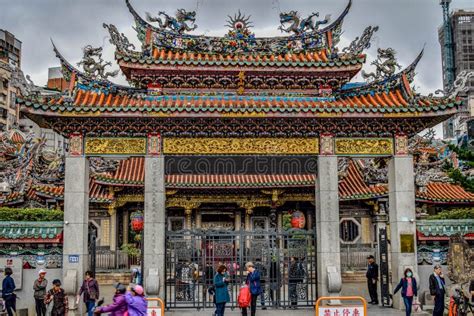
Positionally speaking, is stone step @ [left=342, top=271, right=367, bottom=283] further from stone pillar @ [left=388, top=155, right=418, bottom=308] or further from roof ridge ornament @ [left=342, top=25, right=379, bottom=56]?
roof ridge ornament @ [left=342, top=25, right=379, bottom=56]

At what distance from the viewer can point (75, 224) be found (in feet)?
50.7

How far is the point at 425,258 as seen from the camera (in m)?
16.2

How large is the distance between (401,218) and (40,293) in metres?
10.3

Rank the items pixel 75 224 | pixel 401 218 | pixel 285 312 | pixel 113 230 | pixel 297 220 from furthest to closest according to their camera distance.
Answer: pixel 113 230, pixel 297 220, pixel 401 218, pixel 285 312, pixel 75 224

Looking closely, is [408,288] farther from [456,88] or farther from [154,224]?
[154,224]

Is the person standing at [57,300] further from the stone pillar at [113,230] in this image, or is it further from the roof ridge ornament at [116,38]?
the stone pillar at [113,230]

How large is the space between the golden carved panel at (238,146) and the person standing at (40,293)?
4878mm

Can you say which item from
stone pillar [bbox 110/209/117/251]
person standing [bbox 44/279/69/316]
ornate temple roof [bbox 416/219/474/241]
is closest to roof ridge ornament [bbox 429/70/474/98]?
ornate temple roof [bbox 416/219/474/241]

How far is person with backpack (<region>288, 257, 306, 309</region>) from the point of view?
16312 mm

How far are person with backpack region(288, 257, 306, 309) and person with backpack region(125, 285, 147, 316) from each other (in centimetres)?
745

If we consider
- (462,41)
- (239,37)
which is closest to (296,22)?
(239,37)


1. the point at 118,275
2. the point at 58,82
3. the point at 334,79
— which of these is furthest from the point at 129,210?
the point at 58,82

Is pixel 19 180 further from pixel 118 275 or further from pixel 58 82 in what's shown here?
pixel 58 82

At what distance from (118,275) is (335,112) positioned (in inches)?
642
